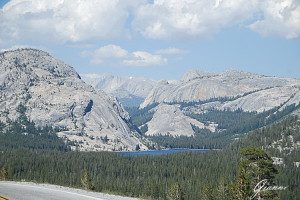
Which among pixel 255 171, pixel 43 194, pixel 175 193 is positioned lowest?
pixel 175 193

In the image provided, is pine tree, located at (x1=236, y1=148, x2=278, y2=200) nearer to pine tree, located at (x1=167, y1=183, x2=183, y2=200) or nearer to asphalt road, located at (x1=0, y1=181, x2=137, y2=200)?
asphalt road, located at (x1=0, y1=181, x2=137, y2=200)

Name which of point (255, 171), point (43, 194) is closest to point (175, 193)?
point (255, 171)

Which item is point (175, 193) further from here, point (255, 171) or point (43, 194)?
point (43, 194)

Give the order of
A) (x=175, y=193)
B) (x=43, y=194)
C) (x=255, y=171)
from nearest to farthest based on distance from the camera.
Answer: (x=43, y=194) → (x=255, y=171) → (x=175, y=193)

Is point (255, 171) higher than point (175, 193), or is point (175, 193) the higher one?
point (255, 171)

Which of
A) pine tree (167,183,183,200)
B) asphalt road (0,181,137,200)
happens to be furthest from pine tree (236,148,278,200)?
pine tree (167,183,183,200)

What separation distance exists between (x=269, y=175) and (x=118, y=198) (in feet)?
98.8

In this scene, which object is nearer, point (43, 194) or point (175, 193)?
point (43, 194)

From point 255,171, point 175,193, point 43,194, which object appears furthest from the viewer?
point 175,193

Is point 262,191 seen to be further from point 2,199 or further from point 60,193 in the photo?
point 2,199

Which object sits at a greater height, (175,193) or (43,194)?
(43,194)

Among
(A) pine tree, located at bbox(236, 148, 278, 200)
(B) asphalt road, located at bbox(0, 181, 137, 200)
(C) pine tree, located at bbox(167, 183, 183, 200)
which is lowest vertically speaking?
(C) pine tree, located at bbox(167, 183, 183, 200)

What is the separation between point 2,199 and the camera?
43469 millimetres

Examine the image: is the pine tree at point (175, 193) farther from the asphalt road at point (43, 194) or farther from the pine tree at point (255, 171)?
the asphalt road at point (43, 194)
